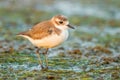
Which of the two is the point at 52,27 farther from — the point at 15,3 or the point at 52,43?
the point at 15,3

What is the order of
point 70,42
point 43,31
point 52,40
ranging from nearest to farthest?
point 52,40
point 43,31
point 70,42

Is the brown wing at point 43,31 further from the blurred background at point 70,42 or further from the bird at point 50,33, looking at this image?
the blurred background at point 70,42

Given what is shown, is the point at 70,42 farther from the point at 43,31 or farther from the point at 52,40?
the point at 52,40

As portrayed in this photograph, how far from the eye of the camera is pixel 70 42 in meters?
16.2

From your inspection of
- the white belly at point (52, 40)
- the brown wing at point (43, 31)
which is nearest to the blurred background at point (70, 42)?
the white belly at point (52, 40)

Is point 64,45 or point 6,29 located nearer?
point 64,45

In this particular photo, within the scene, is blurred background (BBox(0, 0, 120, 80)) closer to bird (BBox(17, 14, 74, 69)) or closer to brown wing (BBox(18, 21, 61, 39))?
bird (BBox(17, 14, 74, 69))

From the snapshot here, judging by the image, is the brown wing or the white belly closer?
the white belly

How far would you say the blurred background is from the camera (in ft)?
37.6

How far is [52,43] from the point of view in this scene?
1145 cm

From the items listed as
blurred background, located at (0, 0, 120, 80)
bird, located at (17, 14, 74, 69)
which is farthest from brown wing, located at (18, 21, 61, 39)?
blurred background, located at (0, 0, 120, 80)

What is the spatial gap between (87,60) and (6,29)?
5.54 metres

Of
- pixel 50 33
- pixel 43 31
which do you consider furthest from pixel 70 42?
pixel 50 33

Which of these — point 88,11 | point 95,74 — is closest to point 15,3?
point 88,11
